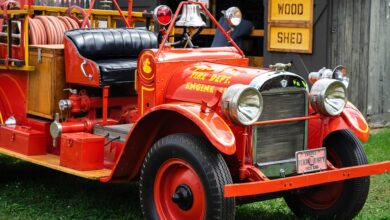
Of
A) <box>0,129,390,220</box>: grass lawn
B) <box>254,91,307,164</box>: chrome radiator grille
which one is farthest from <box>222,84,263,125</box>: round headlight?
<box>0,129,390,220</box>: grass lawn

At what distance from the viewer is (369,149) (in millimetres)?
8312

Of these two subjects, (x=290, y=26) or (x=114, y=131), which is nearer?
(x=114, y=131)

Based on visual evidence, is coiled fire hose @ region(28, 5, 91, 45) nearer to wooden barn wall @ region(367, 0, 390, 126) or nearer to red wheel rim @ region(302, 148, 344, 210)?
red wheel rim @ region(302, 148, 344, 210)

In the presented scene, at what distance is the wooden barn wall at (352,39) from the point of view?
31.6 ft

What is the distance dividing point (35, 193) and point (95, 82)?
1.26 m

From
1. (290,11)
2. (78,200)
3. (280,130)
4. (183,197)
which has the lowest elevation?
(78,200)

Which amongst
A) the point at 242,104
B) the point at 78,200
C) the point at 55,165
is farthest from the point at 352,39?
the point at 242,104

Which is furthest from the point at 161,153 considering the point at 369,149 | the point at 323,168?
the point at 369,149

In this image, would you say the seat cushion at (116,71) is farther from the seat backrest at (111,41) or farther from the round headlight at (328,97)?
the round headlight at (328,97)

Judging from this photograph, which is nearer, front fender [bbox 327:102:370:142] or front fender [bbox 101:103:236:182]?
front fender [bbox 101:103:236:182]

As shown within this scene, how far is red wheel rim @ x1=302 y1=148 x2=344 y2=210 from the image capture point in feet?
16.8

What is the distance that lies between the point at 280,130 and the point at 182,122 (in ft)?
2.26

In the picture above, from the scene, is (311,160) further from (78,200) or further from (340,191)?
(78,200)

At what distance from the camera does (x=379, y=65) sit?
1002 centimetres
